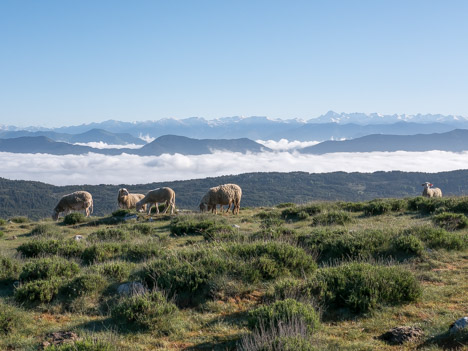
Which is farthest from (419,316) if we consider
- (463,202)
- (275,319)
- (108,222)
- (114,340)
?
(108,222)

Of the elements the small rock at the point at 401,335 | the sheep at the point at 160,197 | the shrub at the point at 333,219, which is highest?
the sheep at the point at 160,197

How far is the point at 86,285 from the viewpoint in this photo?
300 inches

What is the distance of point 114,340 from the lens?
5324 mm

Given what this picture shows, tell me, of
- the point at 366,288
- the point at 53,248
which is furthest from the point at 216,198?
the point at 366,288

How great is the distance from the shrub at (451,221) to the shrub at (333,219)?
3.54m

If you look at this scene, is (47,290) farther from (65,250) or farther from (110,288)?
(65,250)

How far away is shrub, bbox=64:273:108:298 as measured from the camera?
7.59 meters

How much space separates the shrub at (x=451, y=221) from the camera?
41.9 ft

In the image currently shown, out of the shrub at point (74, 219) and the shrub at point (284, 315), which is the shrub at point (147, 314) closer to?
the shrub at point (284, 315)

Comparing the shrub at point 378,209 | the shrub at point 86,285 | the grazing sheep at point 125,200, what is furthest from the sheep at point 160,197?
the shrub at point 86,285

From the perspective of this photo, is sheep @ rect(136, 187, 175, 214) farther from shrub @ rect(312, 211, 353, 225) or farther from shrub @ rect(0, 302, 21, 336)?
shrub @ rect(0, 302, 21, 336)

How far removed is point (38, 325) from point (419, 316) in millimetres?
6634

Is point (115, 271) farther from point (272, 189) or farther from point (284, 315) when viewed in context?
point (272, 189)

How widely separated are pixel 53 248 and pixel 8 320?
541cm
